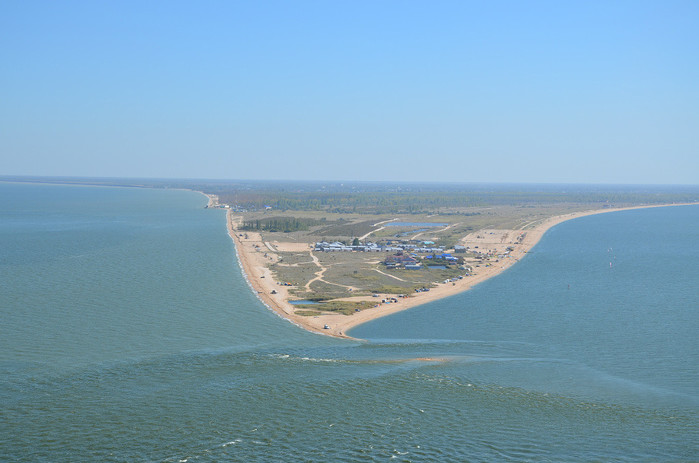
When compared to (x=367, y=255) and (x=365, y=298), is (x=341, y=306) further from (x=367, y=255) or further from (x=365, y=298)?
(x=367, y=255)

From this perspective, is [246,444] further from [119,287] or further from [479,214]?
[479,214]

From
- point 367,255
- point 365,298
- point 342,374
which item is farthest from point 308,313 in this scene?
point 367,255

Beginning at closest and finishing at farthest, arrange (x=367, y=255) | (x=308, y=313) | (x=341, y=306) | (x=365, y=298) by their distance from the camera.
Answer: (x=308, y=313)
(x=341, y=306)
(x=365, y=298)
(x=367, y=255)

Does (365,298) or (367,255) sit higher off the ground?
(367,255)

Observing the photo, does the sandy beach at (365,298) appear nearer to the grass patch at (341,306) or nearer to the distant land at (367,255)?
the distant land at (367,255)

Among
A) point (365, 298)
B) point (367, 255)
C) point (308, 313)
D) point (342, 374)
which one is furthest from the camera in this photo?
point (367, 255)

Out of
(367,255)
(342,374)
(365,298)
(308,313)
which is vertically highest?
(367,255)

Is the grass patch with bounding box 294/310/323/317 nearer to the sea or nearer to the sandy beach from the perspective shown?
the sandy beach

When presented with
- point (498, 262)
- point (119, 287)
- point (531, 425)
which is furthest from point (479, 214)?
point (531, 425)
